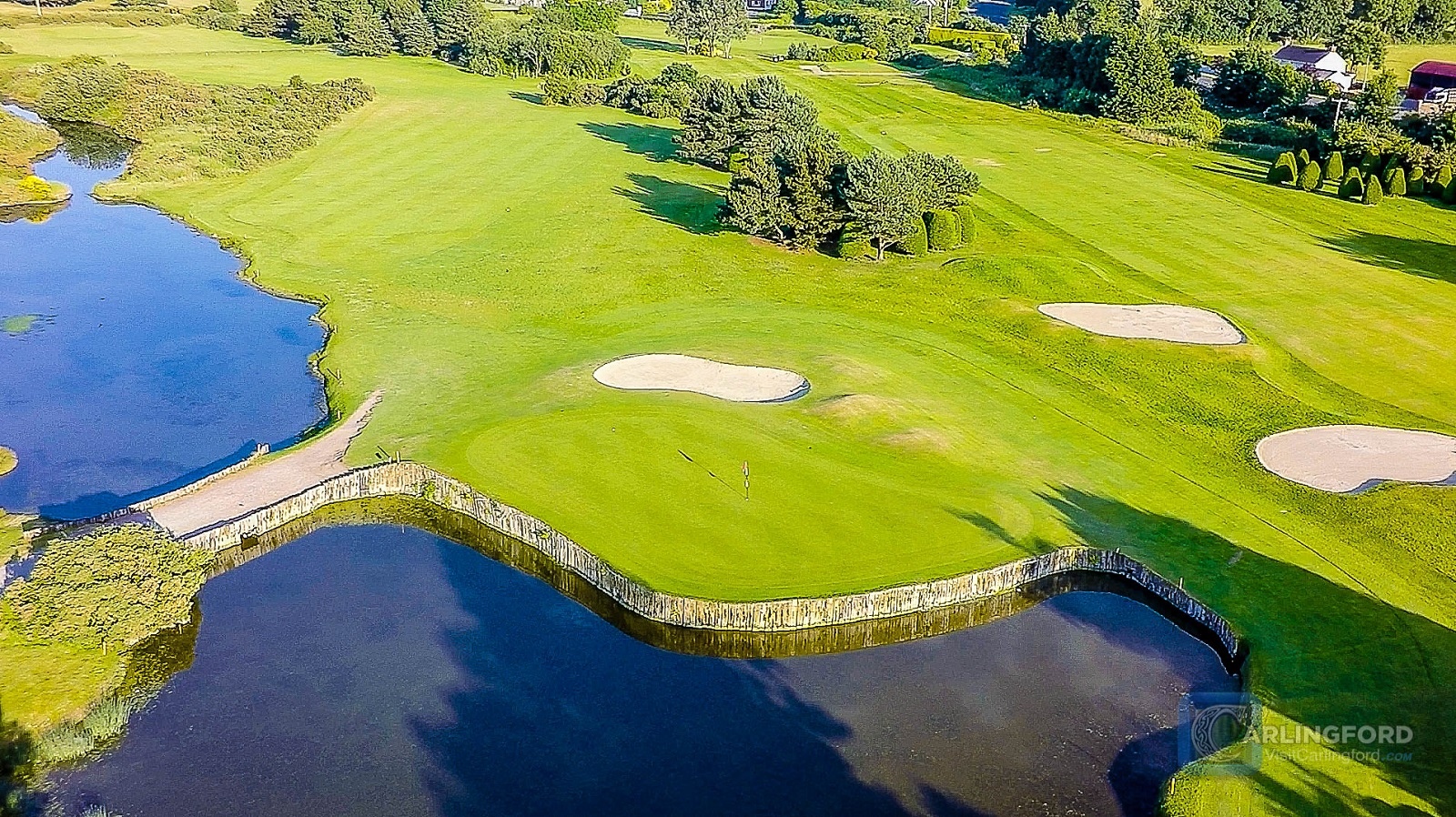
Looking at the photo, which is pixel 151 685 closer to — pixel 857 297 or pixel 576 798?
pixel 576 798

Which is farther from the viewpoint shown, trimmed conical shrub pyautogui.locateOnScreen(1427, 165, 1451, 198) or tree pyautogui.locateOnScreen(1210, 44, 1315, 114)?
tree pyautogui.locateOnScreen(1210, 44, 1315, 114)

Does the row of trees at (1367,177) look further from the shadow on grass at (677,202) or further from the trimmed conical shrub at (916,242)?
the shadow on grass at (677,202)

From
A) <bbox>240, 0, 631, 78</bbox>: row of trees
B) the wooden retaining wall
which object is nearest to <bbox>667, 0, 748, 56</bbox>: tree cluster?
<bbox>240, 0, 631, 78</bbox>: row of trees

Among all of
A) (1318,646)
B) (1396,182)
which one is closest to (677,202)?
(1396,182)

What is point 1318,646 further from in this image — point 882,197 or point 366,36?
point 366,36

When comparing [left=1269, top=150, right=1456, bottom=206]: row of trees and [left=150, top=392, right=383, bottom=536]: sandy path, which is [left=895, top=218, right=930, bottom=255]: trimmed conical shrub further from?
[left=150, top=392, right=383, bottom=536]: sandy path


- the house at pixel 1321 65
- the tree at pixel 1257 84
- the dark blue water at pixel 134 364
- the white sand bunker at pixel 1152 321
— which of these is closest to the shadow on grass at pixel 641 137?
the dark blue water at pixel 134 364
